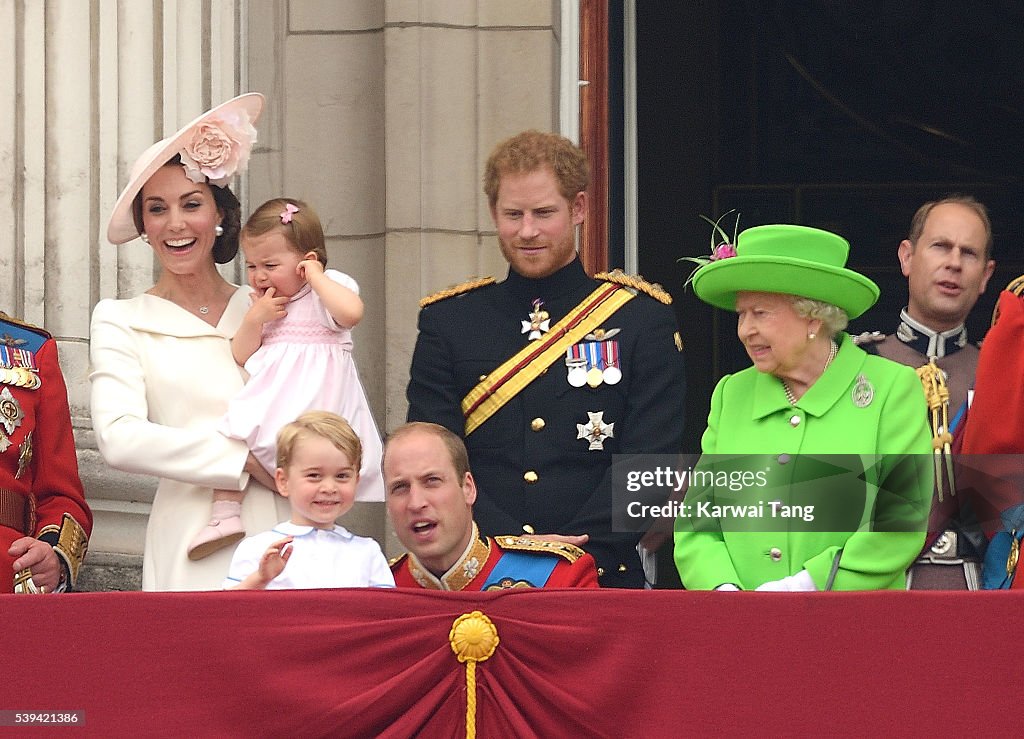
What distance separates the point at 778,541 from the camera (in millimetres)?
4375

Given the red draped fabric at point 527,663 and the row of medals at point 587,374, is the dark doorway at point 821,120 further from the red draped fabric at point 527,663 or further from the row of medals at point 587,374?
the red draped fabric at point 527,663

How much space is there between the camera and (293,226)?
4930 millimetres

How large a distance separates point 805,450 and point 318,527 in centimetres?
103

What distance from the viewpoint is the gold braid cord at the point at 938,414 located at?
15.3 ft

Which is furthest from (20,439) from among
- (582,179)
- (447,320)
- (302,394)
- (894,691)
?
(894,691)

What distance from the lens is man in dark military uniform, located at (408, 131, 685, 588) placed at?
4.75 metres

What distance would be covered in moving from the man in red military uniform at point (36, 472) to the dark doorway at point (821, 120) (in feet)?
10.1

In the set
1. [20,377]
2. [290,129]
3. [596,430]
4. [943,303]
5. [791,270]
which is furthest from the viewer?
[290,129]

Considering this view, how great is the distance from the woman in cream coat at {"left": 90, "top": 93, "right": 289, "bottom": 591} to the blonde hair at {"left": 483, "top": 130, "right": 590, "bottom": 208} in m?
0.65

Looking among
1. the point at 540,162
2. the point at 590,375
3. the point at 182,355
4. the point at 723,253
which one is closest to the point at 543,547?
the point at 590,375

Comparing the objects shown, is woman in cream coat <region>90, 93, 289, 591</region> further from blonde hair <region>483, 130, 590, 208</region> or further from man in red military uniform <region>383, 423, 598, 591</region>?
blonde hair <region>483, 130, 590, 208</region>

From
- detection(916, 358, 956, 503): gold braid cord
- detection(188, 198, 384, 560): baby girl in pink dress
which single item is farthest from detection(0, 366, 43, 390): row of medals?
detection(916, 358, 956, 503): gold braid cord

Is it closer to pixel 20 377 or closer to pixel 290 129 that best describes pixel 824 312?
pixel 20 377

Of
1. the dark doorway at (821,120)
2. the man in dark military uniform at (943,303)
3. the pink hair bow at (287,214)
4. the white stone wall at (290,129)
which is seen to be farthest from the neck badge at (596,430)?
the dark doorway at (821,120)
